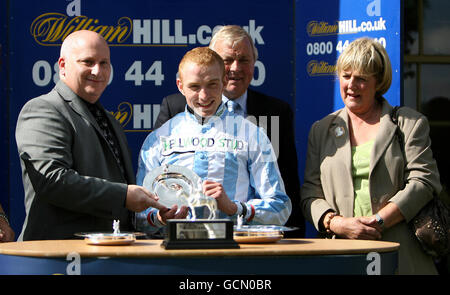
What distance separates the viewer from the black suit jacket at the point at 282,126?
438 cm

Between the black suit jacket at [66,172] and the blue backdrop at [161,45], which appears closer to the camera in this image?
the black suit jacket at [66,172]

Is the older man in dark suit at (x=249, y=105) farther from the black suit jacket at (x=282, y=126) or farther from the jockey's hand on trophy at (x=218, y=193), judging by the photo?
the jockey's hand on trophy at (x=218, y=193)

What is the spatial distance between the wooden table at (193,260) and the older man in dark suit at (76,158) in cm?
43

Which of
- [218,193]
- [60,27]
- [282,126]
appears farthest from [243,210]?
[60,27]

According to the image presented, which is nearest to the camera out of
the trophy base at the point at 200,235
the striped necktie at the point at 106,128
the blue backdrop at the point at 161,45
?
the trophy base at the point at 200,235

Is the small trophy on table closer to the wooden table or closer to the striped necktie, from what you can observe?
the wooden table

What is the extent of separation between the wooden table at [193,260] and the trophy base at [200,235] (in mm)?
56

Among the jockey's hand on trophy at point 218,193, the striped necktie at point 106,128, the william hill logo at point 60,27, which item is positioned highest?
the william hill logo at point 60,27

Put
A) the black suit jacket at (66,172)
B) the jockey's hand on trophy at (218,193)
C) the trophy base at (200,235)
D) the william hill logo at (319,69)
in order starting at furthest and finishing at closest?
the william hill logo at (319,69), the black suit jacket at (66,172), the jockey's hand on trophy at (218,193), the trophy base at (200,235)

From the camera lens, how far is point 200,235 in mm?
2930

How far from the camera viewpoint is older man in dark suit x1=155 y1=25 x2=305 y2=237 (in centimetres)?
435

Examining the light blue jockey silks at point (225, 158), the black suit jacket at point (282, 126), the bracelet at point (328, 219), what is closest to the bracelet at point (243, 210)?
the light blue jockey silks at point (225, 158)

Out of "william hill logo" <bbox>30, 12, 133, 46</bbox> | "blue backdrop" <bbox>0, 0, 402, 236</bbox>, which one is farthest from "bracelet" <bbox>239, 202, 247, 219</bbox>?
"william hill logo" <bbox>30, 12, 133, 46</bbox>

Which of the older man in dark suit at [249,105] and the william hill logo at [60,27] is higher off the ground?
the william hill logo at [60,27]
